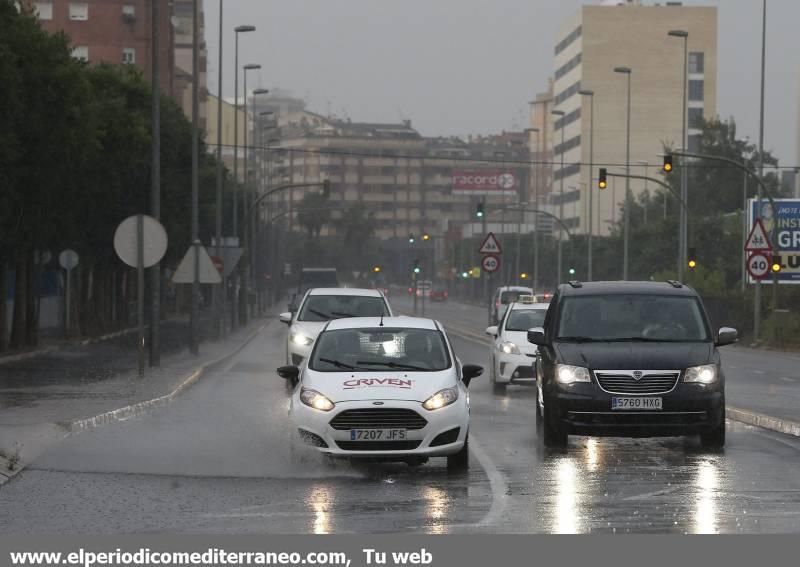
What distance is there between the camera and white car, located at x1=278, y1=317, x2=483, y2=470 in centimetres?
1616

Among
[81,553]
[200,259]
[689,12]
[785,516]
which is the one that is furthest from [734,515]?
[689,12]

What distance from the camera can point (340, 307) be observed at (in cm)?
3194

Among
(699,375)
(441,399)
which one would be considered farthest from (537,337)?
(441,399)

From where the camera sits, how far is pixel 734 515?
41.4 feet

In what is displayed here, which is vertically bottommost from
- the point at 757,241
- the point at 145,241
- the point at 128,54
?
the point at 757,241

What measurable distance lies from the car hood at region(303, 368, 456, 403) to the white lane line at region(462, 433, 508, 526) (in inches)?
35.0

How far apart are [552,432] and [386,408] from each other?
299cm

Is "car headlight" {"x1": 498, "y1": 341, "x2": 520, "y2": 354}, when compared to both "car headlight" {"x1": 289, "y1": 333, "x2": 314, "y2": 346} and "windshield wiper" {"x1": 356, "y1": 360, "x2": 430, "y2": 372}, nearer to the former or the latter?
"car headlight" {"x1": 289, "y1": 333, "x2": 314, "y2": 346}

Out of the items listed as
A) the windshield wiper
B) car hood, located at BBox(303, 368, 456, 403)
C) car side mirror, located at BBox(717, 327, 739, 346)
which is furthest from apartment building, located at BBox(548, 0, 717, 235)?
car hood, located at BBox(303, 368, 456, 403)

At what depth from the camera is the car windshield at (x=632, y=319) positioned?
750 inches

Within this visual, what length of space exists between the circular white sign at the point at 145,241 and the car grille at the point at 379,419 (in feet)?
50.9

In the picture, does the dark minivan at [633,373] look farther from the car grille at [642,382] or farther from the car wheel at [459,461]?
the car wheel at [459,461]

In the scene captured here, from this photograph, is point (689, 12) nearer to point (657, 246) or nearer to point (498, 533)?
point (657, 246)

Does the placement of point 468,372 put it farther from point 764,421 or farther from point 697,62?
point 697,62
